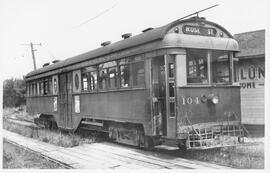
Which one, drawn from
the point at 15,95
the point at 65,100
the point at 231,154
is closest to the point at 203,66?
the point at 231,154

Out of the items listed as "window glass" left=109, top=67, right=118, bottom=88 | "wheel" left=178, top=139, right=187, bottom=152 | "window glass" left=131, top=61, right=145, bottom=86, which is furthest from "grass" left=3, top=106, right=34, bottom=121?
"wheel" left=178, top=139, right=187, bottom=152

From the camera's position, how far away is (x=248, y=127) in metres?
11.7

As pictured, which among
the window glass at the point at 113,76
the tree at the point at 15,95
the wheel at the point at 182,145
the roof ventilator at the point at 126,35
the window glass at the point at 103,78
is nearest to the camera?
the wheel at the point at 182,145

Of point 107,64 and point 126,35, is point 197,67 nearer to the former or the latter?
point 126,35

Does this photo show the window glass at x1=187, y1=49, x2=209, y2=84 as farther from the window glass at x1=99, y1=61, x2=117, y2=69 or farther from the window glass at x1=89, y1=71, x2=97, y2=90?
the window glass at x1=89, y1=71, x2=97, y2=90

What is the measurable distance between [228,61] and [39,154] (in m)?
5.80

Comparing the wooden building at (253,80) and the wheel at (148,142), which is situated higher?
the wooden building at (253,80)

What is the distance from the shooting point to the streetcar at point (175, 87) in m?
8.47

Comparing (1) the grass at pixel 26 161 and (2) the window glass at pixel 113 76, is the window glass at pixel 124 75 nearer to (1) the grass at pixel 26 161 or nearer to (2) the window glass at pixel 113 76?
(2) the window glass at pixel 113 76

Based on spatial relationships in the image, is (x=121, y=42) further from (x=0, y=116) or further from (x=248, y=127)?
(x=248, y=127)

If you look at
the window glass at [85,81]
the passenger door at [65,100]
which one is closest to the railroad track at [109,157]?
the window glass at [85,81]

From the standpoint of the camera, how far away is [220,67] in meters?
9.30

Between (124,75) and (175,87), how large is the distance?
200 centimetres

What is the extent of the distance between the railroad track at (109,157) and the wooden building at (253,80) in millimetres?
3912
